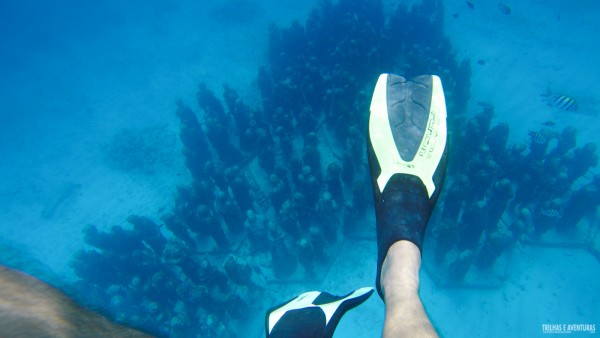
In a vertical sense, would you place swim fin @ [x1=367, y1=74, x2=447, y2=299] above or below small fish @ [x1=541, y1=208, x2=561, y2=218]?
above

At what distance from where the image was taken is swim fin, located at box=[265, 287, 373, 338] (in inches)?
112

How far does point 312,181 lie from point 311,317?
3489mm

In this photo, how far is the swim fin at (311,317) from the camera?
2.86 metres

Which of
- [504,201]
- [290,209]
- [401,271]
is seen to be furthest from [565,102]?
[401,271]

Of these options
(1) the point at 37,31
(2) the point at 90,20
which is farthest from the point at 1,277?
(1) the point at 37,31

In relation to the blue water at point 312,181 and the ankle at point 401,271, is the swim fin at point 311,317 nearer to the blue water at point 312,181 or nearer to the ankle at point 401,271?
the ankle at point 401,271

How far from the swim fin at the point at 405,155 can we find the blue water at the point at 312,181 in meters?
1.98

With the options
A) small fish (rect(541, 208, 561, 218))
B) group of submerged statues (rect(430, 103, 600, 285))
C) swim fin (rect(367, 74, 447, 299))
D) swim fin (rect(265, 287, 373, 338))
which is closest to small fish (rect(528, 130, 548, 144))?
group of submerged statues (rect(430, 103, 600, 285))

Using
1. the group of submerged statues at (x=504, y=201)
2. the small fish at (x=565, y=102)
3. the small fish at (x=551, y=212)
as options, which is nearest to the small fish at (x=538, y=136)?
the group of submerged statues at (x=504, y=201)

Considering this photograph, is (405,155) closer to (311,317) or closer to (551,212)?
(311,317)

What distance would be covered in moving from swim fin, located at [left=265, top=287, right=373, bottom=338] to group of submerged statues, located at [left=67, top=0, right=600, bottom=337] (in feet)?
9.50

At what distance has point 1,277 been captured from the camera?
53.1 inches

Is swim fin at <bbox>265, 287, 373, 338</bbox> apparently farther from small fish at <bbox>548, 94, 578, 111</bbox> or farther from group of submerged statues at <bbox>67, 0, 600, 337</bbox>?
small fish at <bbox>548, 94, 578, 111</bbox>

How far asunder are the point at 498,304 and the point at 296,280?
3945 mm
